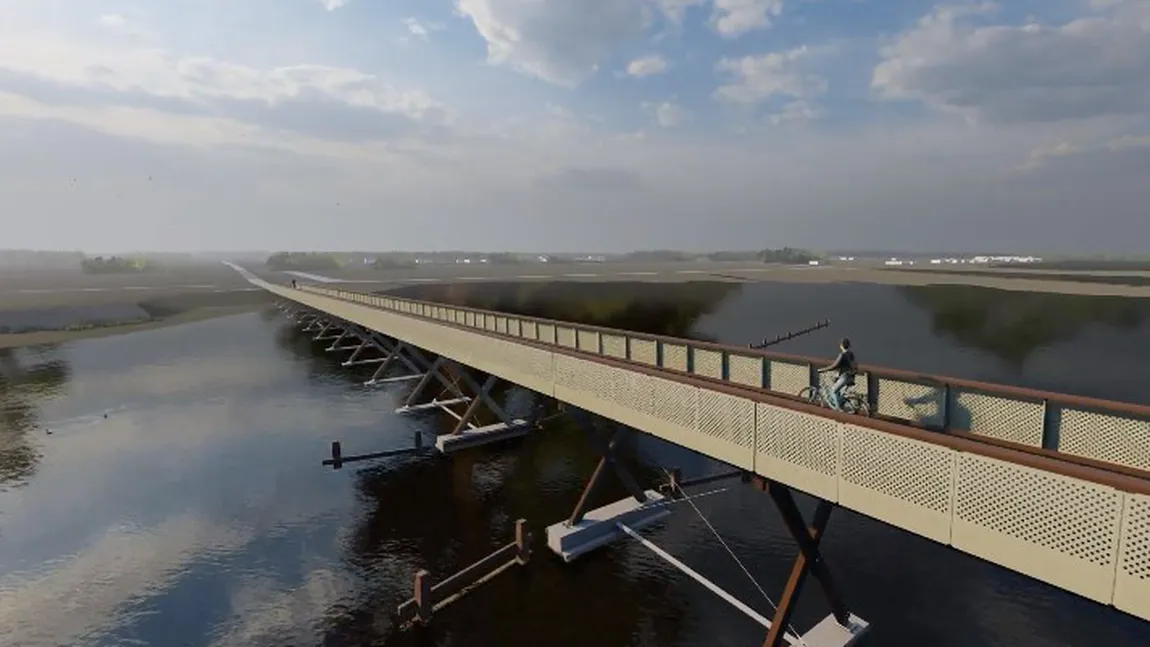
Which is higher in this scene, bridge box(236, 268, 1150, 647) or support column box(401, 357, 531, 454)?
bridge box(236, 268, 1150, 647)

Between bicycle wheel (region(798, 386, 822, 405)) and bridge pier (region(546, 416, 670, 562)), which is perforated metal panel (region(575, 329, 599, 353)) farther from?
bicycle wheel (region(798, 386, 822, 405))

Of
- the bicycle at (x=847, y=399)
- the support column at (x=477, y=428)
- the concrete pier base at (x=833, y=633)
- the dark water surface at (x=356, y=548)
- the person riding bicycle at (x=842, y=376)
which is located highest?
the person riding bicycle at (x=842, y=376)

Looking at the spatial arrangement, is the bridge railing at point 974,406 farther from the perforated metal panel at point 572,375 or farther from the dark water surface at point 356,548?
the dark water surface at point 356,548

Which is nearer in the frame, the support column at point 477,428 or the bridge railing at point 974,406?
the bridge railing at point 974,406

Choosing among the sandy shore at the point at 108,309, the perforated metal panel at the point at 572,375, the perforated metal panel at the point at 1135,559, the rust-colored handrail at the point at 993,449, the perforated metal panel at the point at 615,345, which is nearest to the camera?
the perforated metal panel at the point at 1135,559

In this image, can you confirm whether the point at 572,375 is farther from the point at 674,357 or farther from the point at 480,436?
the point at 480,436

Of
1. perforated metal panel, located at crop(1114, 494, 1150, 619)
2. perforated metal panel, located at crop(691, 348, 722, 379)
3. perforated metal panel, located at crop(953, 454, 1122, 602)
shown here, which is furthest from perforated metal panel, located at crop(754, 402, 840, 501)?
perforated metal panel, located at crop(691, 348, 722, 379)

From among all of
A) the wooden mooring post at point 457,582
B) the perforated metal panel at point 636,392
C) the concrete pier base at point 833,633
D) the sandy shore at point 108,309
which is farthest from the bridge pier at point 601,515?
the sandy shore at point 108,309
